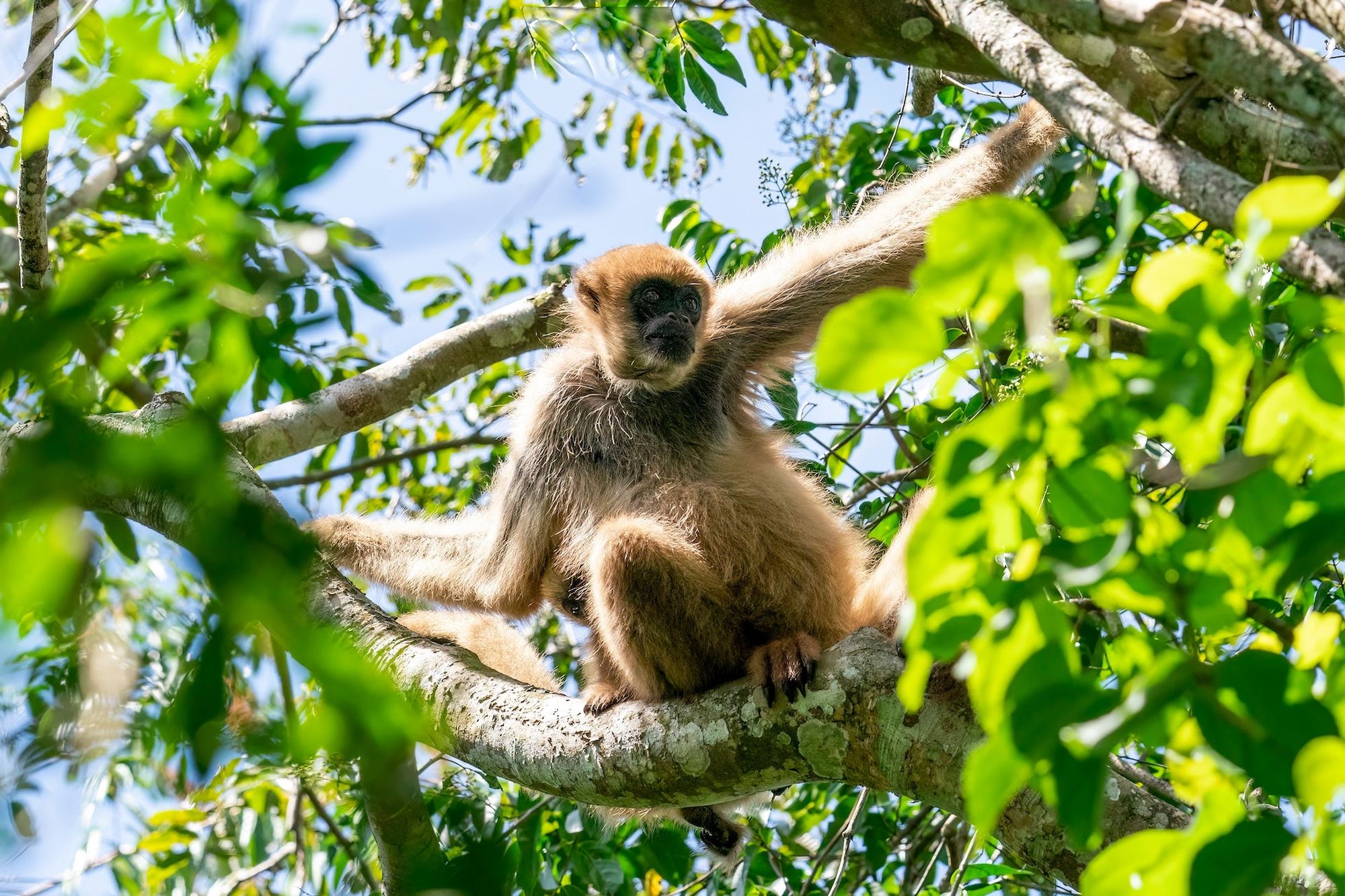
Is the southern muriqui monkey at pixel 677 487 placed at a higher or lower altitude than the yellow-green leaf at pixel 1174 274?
higher

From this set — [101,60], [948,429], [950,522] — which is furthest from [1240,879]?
[948,429]

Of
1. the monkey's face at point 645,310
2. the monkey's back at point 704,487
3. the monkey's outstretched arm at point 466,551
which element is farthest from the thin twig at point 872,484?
the monkey's outstretched arm at point 466,551

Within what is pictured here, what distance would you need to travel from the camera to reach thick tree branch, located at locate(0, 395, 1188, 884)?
3.61 metres

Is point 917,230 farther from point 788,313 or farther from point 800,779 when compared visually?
point 800,779

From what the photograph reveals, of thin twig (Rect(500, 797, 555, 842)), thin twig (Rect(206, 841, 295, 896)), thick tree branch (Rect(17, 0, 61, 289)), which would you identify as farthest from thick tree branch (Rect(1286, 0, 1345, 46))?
thin twig (Rect(206, 841, 295, 896))

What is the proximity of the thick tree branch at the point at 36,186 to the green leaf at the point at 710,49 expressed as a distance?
2.89 m

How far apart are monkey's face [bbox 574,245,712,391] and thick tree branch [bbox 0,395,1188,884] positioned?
2220 millimetres

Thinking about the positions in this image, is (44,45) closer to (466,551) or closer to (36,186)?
(36,186)

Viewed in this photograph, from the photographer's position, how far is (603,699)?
4840 millimetres

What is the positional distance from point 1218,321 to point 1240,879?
31.7 inches

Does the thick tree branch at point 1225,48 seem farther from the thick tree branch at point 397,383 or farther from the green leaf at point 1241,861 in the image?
the thick tree branch at point 397,383

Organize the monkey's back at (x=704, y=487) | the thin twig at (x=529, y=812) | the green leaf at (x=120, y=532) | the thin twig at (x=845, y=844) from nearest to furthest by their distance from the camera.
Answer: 1. the green leaf at (x=120, y=532)
2. the thin twig at (x=845, y=844)
3. the monkey's back at (x=704, y=487)
4. the thin twig at (x=529, y=812)

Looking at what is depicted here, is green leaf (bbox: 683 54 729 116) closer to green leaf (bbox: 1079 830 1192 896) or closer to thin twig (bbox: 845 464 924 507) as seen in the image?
thin twig (bbox: 845 464 924 507)

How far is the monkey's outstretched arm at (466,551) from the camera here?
6.27 m
